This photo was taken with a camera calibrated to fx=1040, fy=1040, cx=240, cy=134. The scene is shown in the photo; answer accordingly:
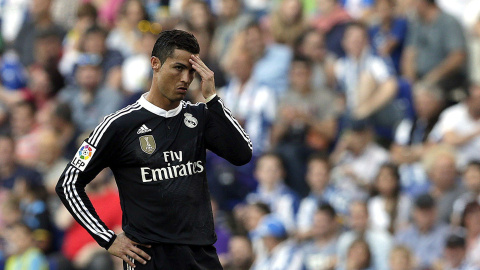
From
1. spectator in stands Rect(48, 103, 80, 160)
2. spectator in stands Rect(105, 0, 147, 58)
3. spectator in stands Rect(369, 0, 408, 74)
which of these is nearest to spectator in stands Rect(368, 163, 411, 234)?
spectator in stands Rect(369, 0, 408, 74)

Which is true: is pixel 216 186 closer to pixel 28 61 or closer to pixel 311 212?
pixel 311 212

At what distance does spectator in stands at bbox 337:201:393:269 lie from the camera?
1018cm

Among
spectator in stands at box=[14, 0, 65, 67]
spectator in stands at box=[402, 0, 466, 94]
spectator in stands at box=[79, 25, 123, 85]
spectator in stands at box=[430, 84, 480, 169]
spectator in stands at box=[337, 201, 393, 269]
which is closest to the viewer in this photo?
spectator in stands at box=[337, 201, 393, 269]

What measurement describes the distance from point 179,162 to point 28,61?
9883 mm

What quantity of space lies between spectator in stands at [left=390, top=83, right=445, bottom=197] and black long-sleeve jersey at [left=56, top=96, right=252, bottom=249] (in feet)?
16.7

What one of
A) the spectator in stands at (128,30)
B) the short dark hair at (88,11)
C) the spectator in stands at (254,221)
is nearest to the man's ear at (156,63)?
the spectator in stands at (254,221)

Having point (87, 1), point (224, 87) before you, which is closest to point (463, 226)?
point (224, 87)

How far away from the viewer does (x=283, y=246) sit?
10.7m

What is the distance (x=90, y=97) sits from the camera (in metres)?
Answer: 13.5

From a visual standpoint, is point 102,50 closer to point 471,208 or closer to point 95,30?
point 95,30

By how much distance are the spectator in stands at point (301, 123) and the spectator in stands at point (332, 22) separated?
0.86m

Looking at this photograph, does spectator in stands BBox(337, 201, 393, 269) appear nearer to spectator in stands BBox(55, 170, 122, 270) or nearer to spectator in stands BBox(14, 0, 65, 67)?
spectator in stands BBox(55, 170, 122, 270)

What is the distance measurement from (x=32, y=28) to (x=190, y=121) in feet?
33.1

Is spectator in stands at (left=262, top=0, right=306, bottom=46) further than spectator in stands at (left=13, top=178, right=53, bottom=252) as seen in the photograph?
Yes
